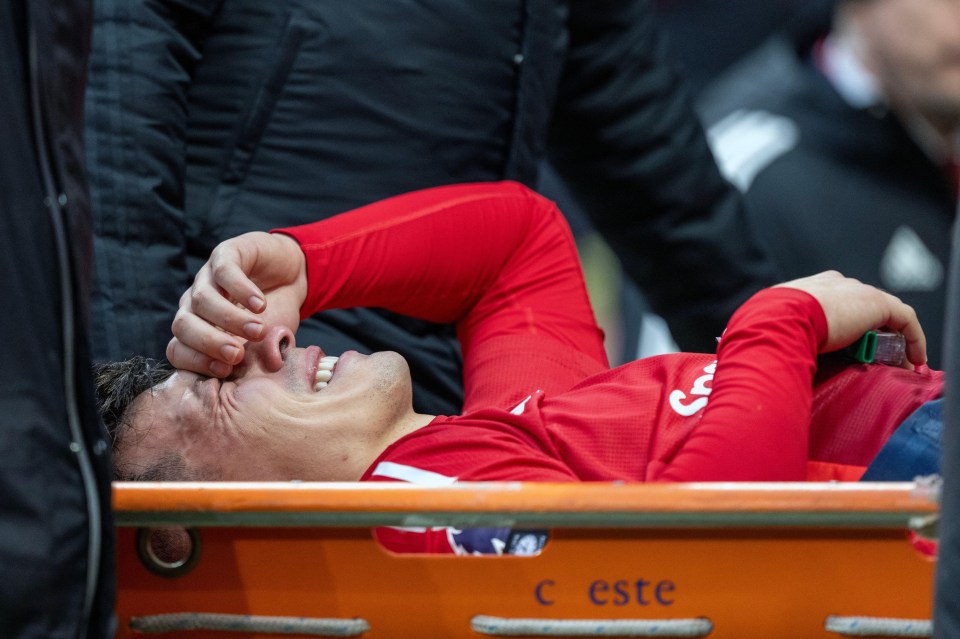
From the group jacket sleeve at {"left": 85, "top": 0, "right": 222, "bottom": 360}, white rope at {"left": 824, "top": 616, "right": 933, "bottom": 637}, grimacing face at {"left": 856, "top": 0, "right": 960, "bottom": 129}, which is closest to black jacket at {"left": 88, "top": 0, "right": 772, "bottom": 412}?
jacket sleeve at {"left": 85, "top": 0, "right": 222, "bottom": 360}

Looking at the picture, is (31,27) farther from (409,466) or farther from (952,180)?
(952,180)

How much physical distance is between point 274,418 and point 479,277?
0.44 m

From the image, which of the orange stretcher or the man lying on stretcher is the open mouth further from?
the orange stretcher

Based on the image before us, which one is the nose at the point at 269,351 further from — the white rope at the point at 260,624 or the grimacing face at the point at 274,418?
the white rope at the point at 260,624

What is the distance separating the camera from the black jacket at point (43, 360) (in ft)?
3.03

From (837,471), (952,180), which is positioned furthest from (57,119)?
(952,180)

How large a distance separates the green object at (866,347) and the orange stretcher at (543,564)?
349 millimetres

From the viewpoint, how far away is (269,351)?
5.04 feet

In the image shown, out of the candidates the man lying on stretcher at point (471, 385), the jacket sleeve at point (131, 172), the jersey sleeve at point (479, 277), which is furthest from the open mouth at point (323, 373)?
the jacket sleeve at point (131, 172)

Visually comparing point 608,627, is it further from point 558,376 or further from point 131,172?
point 131,172

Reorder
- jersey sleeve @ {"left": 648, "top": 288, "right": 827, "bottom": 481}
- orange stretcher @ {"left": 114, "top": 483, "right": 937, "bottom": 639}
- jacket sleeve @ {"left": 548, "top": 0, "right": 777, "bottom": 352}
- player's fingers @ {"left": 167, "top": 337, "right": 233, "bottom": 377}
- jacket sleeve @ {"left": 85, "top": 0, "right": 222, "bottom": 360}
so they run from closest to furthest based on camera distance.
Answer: orange stretcher @ {"left": 114, "top": 483, "right": 937, "bottom": 639}
jersey sleeve @ {"left": 648, "top": 288, "right": 827, "bottom": 481}
player's fingers @ {"left": 167, "top": 337, "right": 233, "bottom": 377}
jacket sleeve @ {"left": 85, "top": 0, "right": 222, "bottom": 360}
jacket sleeve @ {"left": 548, "top": 0, "right": 777, "bottom": 352}

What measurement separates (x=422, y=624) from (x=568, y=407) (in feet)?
1.40

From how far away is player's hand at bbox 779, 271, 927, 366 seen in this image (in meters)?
1.40

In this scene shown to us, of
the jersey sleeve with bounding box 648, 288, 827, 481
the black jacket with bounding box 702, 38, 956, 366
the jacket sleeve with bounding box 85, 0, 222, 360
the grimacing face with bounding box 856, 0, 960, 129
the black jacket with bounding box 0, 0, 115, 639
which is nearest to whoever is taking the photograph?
the black jacket with bounding box 0, 0, 115, 639
